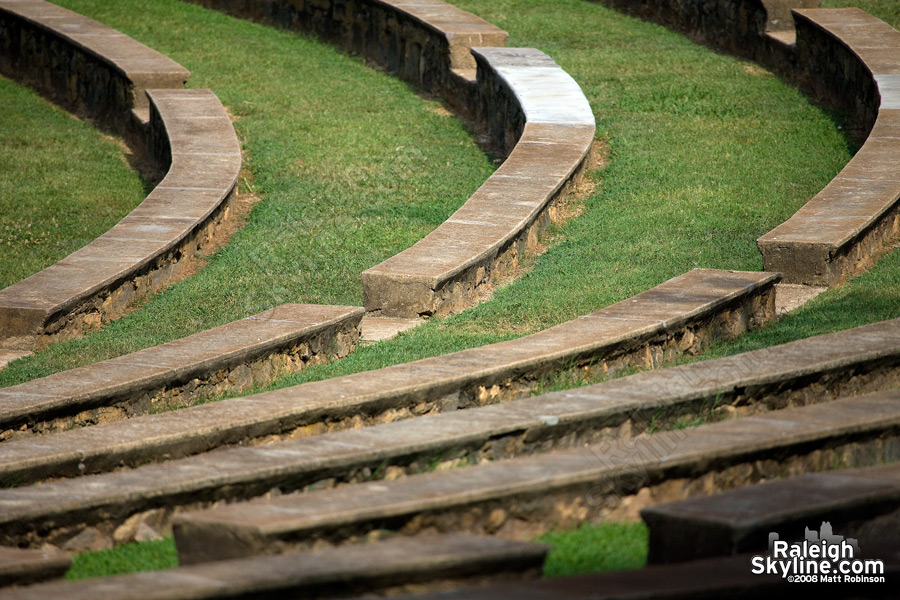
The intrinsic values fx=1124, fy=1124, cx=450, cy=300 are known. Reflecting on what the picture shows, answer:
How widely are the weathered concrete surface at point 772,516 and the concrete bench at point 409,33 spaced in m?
8.88

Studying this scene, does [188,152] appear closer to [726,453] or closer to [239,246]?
[239,246]

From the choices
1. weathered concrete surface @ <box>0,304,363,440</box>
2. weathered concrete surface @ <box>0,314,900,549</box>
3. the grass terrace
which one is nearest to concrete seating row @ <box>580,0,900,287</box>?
the grass terrace

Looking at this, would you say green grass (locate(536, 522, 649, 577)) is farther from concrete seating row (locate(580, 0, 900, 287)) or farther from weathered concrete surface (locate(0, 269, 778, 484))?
concrete seating row (locate(580, 0, 900, 287))

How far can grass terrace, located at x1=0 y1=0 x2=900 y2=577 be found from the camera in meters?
6.97

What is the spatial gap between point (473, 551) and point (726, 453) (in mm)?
1244

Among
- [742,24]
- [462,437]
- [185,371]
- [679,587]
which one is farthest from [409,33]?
[679,587]

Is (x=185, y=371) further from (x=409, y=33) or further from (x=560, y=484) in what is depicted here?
(x=409, y=33)

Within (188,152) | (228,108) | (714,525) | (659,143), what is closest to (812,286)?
(659,143)

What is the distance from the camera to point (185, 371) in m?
6.04

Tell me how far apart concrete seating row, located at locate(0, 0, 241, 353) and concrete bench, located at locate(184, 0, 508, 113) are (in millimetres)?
2462

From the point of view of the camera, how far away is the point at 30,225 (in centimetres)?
985

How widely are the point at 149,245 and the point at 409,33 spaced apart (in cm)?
588

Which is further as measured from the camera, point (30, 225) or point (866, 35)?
point (866, 35)

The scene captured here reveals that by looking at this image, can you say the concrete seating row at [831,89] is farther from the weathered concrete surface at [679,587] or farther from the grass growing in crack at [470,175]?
the weathered concrete surface at [679,587]
